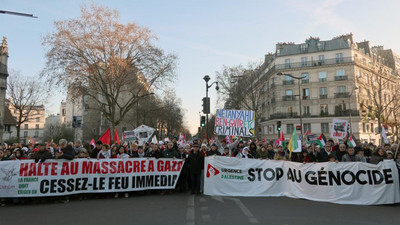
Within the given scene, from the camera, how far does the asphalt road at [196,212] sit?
20.6ft

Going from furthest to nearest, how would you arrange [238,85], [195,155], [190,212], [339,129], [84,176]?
1. [238,85]
2. [339,129]
3. [195,155]
4. [84,176]
5. [190,212]

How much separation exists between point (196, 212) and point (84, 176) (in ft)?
12.8

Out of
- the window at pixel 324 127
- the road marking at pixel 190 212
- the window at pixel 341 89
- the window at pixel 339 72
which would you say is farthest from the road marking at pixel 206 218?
the window at pixel 339 72

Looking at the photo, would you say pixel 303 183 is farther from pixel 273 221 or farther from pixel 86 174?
pixel 86 174

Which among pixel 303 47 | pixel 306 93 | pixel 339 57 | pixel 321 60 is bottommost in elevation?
pixel 306 93

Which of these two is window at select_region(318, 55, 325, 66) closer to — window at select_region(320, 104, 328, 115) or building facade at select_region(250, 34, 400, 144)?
building facade at select_region(250, 34, 400, 144)

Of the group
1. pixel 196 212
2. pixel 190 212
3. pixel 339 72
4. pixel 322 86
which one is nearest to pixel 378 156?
pixel 196 212

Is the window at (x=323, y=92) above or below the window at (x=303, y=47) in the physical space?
below

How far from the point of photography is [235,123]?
13.4 meters

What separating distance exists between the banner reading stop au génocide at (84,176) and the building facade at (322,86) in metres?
41.4

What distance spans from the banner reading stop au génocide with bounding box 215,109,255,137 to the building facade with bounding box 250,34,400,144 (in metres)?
36.9

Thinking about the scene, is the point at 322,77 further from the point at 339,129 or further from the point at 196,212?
the point at 196,212

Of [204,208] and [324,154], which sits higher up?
[324,154]

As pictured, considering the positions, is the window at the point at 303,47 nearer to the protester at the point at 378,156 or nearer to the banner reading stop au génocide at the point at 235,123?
the banner reading stop au génocide at the point at 235,123
